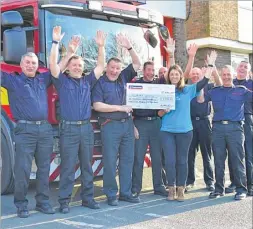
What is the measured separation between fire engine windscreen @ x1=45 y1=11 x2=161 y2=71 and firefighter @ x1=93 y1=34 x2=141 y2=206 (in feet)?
2.05

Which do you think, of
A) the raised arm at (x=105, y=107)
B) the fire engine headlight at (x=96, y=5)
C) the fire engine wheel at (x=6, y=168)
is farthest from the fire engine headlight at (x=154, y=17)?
the fire engine wheel at (x=6, y=168)

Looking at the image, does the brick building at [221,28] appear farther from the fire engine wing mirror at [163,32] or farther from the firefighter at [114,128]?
the firefighter at [114,128]

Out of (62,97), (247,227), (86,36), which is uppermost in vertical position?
(86,36)

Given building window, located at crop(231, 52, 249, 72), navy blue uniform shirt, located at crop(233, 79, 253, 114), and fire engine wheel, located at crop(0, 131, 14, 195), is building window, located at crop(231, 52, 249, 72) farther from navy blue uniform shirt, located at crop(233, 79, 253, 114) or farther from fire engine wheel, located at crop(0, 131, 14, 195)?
fire engine wheel, located at crop(0, 131, 14, 195)

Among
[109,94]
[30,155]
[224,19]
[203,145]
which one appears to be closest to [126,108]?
[109,94]

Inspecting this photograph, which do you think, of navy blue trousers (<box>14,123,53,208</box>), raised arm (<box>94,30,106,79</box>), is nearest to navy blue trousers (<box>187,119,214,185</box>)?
raised arm (<box>94,30,106,79</box>)

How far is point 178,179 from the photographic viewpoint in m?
6.50

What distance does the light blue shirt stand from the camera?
253 inches

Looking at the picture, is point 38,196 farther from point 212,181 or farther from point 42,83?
point 212,181

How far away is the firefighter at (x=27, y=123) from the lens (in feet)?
17.9

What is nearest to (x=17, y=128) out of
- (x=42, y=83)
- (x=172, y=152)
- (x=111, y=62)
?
(x=42, y=83)

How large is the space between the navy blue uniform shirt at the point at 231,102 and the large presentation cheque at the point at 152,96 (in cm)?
74

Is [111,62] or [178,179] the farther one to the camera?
[178,179]

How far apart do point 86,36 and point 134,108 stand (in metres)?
1.26
